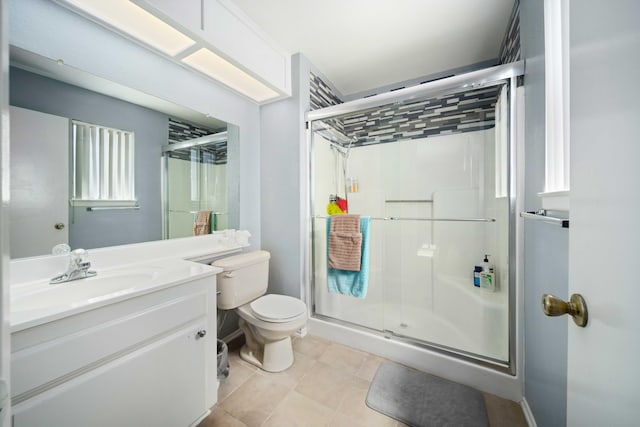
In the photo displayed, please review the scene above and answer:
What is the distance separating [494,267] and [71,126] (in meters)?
2.73

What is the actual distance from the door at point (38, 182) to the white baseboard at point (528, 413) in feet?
8.21

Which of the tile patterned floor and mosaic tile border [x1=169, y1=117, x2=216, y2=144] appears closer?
the tile patterned floor

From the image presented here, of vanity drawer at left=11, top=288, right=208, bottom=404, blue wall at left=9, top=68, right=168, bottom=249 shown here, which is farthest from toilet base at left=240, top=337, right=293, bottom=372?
blue wall at left=9, top=68, right=168, bottom=249

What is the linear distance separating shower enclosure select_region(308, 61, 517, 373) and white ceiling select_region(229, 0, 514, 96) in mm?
418

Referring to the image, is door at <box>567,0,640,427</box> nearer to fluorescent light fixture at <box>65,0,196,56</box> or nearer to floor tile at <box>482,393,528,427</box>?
floor tile at <box>482,393,528,427</box>

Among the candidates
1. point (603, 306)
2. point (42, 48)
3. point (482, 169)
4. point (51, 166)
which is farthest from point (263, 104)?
point (603, 306)

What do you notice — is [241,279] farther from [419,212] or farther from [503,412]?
A: [503,412]

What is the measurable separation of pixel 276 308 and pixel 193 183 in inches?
43.3

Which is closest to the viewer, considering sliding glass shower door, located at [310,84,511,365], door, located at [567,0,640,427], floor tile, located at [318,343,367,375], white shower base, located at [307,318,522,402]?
door, located at [567,0,640,427]

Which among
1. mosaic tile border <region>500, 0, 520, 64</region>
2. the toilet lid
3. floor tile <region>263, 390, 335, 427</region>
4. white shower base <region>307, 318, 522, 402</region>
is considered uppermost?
mosaic tile border <region>500, 0, 520, 64</region>

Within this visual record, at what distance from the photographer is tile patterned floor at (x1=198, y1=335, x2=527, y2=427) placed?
1220 millimetres

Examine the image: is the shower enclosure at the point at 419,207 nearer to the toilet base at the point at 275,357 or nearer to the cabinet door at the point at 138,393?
the toilet base at the point at 275,357

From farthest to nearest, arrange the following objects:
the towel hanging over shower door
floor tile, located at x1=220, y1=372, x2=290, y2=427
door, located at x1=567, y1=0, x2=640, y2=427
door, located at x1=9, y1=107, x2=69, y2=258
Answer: the towel hanging over shower door, floor tile, located at x1=220, y1=372, x2=290, y2=427, door, located at x1=9, y1=107, x2=69, y2=258, door, located at x1=567, y1=0, x2=640, y2=427

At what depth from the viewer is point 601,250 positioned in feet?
1.30
